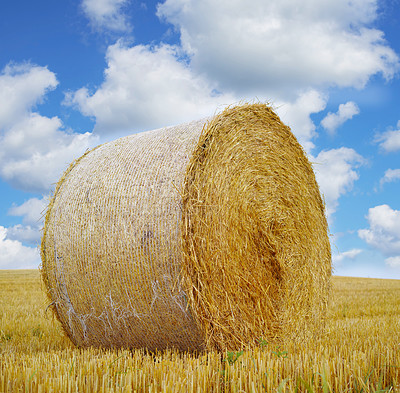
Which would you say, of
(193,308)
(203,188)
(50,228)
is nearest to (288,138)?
(203,188)

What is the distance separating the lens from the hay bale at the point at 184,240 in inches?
159

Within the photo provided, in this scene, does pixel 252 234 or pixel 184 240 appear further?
pixel 252 234

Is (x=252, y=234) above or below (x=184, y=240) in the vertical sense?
above

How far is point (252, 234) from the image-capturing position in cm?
468

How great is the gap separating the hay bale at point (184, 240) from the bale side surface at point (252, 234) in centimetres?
2

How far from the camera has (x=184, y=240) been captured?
3.90 meters

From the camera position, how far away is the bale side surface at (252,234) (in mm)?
4078

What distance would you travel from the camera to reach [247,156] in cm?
489

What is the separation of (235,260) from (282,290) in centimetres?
101

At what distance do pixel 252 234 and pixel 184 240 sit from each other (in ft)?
3.47

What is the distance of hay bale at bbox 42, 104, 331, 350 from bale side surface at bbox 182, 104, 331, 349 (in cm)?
2

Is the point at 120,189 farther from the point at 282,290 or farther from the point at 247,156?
the point at 282,290

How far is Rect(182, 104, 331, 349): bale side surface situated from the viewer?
4078 mm

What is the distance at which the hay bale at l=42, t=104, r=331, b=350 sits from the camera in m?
4.05
